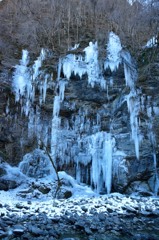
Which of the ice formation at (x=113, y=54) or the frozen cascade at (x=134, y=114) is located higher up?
the ice formation at (x=113, y=54)

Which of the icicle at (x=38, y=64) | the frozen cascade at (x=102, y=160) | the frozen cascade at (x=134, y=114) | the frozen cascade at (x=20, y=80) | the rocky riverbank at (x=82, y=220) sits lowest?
the rocky riverbank at (x=82, y=220)

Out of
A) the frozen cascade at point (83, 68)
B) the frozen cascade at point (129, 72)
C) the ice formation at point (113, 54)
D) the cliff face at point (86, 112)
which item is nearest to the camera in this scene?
the cliff face at point (86, 112)

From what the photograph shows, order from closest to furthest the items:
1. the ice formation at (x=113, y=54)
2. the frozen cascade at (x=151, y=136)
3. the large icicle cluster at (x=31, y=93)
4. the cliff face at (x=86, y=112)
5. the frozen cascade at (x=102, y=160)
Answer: the frozen cascade at (x=151, y=136) < the frozen cascade at (x=102, y=160) < the cliff face at (x=86, y=112) < the large icicle cluster at (x=31, y=93) < the ice formation at (x=113, y=54)

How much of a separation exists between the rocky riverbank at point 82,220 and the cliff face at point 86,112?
8.34 ft

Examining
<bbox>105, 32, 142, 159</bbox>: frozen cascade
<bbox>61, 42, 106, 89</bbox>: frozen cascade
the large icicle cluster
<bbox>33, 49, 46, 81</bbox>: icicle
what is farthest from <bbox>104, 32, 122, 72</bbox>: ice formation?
<bbox>33, 49, 46, 81</bbox>: icicle

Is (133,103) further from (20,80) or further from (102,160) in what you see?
(20,80)

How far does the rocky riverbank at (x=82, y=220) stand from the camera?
5.72m

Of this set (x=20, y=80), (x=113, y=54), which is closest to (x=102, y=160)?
(x=20, y=80)

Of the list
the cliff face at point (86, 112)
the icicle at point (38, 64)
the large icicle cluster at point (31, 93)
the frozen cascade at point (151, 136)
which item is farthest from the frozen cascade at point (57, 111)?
the frozen cascade at point (151, 136)

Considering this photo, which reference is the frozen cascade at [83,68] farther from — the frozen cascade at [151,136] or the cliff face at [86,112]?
the frozen cascade at [151,136]

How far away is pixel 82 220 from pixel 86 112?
23.2 feet

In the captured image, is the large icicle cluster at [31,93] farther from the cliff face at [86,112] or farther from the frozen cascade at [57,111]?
the frozen cascade at [57,111]

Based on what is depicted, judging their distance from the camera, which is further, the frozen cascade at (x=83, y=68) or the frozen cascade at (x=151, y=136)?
the frozen cascade at (x=83, y=68)

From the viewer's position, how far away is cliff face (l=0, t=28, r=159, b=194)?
11.4 meters
